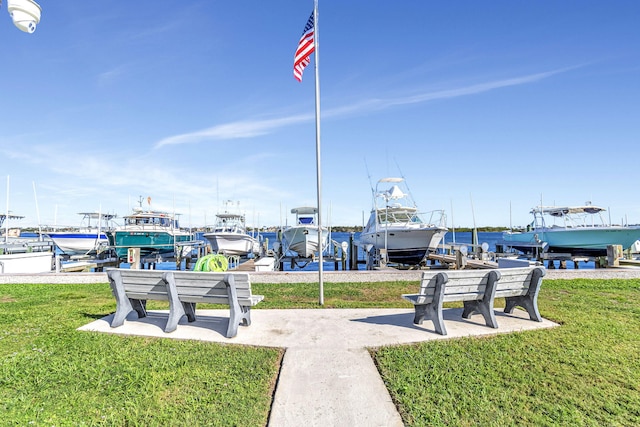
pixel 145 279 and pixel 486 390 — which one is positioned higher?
pixel 145 279

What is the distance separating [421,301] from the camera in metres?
5.22

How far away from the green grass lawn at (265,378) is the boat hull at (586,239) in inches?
879

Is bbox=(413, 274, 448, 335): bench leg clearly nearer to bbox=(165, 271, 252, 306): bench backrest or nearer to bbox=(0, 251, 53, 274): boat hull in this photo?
bbox=(165, 271, 252, 306): bench backrest

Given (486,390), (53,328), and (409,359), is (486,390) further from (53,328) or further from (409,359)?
(53,328)

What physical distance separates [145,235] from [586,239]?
3151cm

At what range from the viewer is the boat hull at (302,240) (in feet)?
76.0

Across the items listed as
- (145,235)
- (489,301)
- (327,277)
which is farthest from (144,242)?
(489,301)

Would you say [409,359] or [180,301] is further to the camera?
[180,301]

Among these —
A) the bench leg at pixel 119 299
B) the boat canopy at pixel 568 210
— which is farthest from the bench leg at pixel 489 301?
the boat canopy at pixel 568 210

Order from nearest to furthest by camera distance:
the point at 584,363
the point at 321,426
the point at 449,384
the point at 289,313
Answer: the point at 321,426
the point at 449,384
the point at 584,363
the point at 289,313

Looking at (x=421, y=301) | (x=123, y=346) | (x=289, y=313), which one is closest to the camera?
(x=123, y=346)

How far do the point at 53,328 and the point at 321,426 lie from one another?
5.14m

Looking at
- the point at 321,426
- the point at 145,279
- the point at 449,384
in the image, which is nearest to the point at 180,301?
the point at 145,279

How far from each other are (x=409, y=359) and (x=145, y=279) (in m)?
4.08
